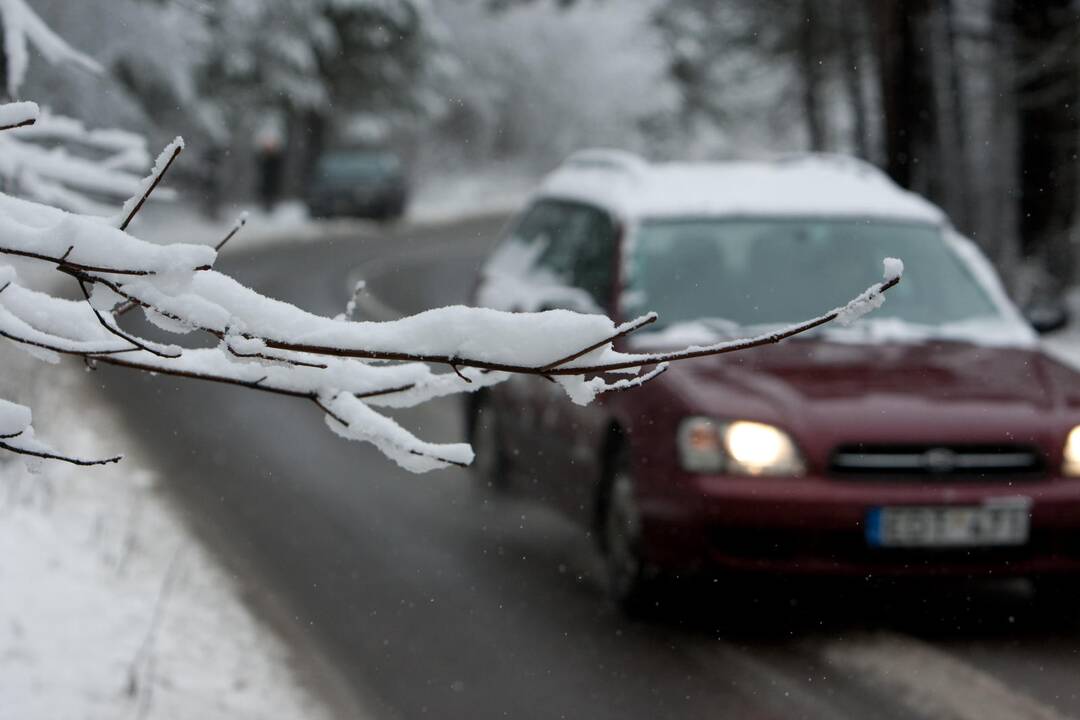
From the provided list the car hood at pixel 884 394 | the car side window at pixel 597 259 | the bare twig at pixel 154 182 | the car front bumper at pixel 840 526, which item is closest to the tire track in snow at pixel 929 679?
the car front bumper at pixel 840 526

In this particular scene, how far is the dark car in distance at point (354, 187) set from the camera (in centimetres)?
3838

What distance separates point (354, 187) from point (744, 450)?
112 feet

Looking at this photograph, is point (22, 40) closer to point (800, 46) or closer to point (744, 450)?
point (744, 450)

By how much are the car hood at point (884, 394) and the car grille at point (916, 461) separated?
1.5 inches

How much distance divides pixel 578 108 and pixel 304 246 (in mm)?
36642

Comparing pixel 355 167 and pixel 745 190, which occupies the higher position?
pixel 355 167

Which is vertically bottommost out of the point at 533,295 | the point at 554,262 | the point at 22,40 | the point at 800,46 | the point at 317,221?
the point at 533,295

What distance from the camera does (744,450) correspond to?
17.2ft

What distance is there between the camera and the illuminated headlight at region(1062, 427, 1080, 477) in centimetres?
527

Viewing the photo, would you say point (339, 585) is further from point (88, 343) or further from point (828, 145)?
point (828, 145)

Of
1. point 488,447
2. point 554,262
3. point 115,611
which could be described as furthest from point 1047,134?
point 115,611

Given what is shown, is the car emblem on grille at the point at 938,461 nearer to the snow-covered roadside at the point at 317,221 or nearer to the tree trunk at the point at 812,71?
the snow-covered roadside at the point at 317,221

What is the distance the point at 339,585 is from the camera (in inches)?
245

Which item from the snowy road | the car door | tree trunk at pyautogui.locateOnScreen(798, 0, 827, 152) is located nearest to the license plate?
the snowy road
